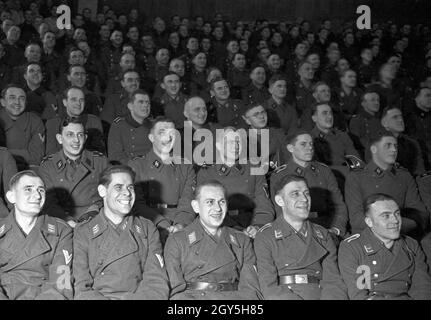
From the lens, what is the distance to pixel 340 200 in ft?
14.6

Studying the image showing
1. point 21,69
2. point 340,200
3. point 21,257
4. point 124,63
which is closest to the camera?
point 21,257

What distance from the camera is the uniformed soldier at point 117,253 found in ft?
10.6

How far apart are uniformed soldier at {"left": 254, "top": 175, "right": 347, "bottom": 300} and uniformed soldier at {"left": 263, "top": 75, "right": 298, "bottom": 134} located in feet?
9.67

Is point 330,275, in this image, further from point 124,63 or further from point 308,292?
point 124,63

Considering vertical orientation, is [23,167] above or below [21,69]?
below

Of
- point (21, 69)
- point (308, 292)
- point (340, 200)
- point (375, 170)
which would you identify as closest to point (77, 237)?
point (308, 292)

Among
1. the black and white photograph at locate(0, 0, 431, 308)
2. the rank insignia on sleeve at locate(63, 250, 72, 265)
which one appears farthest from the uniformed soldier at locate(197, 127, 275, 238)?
the rank insignia on sleeve at locate(63, 250, 72, 265)

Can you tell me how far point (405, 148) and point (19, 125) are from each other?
400cm

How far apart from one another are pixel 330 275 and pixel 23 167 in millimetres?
2946

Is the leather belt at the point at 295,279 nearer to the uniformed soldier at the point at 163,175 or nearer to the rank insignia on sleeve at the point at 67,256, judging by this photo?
the uniformed soldier at the point at 163,175

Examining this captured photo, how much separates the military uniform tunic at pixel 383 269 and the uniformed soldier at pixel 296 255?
100mm

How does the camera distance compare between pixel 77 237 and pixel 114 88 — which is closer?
pixel 77 237

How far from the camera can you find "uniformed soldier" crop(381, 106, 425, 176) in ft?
18.0

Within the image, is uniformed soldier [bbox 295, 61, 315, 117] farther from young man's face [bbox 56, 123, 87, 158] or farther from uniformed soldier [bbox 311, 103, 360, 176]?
young man's face [bbox 56, 123, 87, 158]
